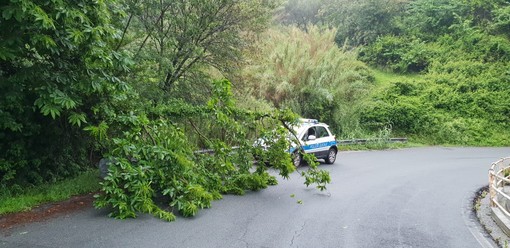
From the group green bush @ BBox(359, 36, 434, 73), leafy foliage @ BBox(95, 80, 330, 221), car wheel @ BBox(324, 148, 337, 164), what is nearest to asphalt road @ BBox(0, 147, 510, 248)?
leafy foliage @ BBox(95, 80, 330, 221)

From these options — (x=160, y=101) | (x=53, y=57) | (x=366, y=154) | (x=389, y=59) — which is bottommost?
(x=366, y=154)

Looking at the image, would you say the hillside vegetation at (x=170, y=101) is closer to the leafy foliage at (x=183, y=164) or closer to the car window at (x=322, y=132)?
the leafy foliage at (x=183, y=164)

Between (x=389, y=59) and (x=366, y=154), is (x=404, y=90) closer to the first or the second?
(x=389, y=59)

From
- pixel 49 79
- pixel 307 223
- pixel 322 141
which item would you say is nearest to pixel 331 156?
pixel 322 141

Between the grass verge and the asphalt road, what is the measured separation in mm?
1134

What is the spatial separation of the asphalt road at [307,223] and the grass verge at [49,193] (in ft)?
3.72

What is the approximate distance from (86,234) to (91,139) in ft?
17.9

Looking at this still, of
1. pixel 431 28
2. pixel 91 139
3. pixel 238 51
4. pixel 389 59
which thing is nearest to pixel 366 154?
pixel 238 51

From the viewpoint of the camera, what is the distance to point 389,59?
4306 cm

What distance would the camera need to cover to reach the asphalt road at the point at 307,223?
23.9 feet

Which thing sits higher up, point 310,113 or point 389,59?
point 389,59

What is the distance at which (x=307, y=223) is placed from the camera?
8.69 meters

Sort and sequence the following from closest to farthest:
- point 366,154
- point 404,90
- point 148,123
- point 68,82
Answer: point 68,82 < point 148,123 < point 366,154 < point 404,90

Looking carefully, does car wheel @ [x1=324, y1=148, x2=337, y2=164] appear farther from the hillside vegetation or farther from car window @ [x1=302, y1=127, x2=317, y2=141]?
the hillside vegetation
